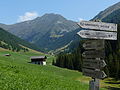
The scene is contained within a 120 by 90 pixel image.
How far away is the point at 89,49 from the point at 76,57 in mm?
130112

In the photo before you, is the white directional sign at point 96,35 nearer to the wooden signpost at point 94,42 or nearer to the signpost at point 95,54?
the wooden signpost at point 94,42

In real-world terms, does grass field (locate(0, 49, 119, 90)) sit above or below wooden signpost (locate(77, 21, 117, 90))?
below

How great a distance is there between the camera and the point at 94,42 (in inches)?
490

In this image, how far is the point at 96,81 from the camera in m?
11.9

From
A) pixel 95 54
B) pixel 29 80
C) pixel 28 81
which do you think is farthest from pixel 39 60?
pixel 95 54

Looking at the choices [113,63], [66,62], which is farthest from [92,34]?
[66,62]

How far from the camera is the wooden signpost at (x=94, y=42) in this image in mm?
11969

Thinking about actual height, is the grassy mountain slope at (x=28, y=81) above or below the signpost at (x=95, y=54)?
below

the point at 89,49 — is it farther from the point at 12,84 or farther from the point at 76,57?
the point at 76,57

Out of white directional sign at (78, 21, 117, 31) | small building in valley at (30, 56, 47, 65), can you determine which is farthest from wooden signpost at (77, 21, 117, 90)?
small building in valley at (30, 56, 47, 65)

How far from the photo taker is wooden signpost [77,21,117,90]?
39.3 feet

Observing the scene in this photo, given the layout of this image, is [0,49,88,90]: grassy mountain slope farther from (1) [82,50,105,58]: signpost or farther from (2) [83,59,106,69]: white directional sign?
(1) [82,50,105,58]: signpost

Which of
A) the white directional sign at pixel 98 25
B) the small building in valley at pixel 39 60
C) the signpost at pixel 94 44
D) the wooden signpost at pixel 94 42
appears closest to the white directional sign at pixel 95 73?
the wooden signpost at pixel 94 42

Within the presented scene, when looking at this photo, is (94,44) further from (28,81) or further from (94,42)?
(28,81)
